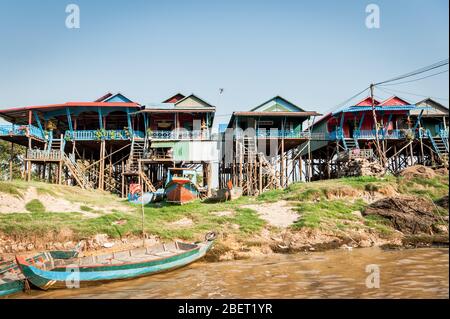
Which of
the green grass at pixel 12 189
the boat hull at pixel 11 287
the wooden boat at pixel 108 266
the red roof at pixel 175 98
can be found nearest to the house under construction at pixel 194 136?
the red roof at pixel 175 98

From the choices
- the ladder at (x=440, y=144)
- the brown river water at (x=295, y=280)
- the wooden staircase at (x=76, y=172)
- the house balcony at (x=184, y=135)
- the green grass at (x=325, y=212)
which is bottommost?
the brown river water at (x=295, y=280)

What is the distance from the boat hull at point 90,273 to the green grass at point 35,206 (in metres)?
8.72

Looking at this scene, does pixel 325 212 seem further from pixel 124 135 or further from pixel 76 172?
pixel 76 172

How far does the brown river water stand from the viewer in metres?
8.38

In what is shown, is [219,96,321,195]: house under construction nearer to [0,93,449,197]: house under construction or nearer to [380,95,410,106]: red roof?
[0,93,449,197]: house under construction

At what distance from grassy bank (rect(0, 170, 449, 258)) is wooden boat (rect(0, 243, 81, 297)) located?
2828mm

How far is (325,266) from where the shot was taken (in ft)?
36.7

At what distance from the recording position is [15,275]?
10078 millimetres

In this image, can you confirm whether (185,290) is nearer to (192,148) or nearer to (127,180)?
(192,148)

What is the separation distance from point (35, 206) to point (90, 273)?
971 cm

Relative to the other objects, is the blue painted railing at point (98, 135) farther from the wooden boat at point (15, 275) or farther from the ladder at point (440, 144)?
the ladder at point (440, 144)

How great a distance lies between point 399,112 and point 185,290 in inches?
1116

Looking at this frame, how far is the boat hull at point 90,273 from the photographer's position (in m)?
9.10

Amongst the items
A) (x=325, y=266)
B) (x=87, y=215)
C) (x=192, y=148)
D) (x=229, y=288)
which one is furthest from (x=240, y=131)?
(x=229, y=288)
